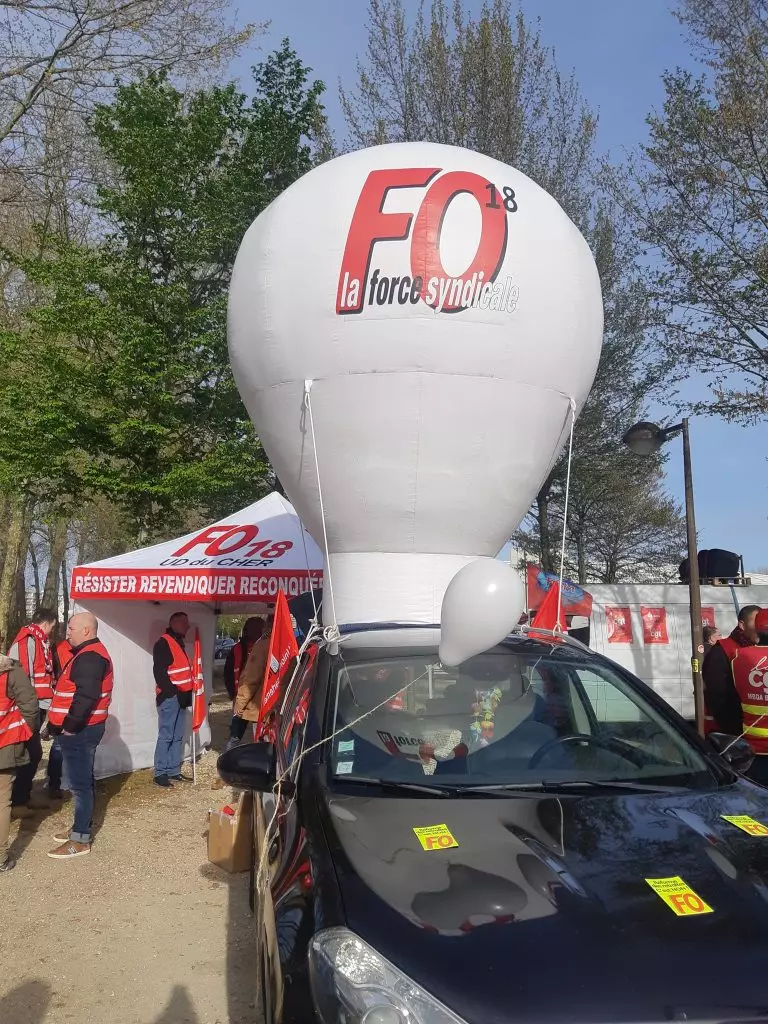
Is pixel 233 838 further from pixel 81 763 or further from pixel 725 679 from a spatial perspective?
pixel 725 679

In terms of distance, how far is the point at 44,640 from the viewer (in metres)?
8.16

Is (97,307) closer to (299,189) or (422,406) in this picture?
(299,189)

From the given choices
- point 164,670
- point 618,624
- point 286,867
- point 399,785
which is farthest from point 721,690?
point 618,624

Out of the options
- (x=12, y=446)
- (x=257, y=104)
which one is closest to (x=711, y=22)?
(x=257, y=104)

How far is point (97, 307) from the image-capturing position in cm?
1310

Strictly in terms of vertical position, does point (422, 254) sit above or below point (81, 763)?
above

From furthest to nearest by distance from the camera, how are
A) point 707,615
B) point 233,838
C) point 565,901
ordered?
point 707,615
point 233,838
point 565,901

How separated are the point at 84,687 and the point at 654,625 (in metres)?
9.05

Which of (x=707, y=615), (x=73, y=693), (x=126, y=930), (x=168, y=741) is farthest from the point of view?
(x=707, y=615)

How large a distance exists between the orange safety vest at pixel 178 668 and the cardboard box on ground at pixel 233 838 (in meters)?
3.03

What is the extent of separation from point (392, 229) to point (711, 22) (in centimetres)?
1092

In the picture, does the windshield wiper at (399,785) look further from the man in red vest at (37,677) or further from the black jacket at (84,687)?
the man in red vest at (37,677)

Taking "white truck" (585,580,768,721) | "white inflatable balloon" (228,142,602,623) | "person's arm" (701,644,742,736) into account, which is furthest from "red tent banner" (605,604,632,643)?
"white inflatable balloon" (228,142,602,623)

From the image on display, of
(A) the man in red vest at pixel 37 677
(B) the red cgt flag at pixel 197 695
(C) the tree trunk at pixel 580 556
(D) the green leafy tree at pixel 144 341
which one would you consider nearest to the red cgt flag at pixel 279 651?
(A) the man in red vest at pixel 37 677
